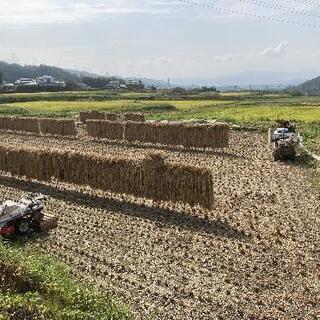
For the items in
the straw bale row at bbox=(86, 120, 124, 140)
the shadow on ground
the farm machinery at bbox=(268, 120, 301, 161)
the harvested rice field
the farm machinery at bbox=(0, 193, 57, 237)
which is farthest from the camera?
the straw bale row at bbox=(86, 120, 124, 140)

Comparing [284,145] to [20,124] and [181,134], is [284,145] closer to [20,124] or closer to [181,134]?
[181,134]

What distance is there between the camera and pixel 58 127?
45625 mm

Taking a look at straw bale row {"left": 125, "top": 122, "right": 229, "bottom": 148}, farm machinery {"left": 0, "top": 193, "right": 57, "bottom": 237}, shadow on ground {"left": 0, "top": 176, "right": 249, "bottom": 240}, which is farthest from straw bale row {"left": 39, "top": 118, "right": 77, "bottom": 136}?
farm machinery {"left": 0, "top": 193, "right": 57, "bottom": 237}

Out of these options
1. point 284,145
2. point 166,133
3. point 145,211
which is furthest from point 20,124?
point 145,211

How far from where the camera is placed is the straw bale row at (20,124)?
47.7 m

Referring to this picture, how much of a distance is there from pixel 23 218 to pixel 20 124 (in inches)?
1273

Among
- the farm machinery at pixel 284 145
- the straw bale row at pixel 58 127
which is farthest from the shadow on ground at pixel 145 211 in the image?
the straw bale row at pixel 58 127

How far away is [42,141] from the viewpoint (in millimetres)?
42562

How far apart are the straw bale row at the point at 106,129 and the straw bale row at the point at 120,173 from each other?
14.5m

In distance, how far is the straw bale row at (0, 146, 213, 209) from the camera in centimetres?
2047

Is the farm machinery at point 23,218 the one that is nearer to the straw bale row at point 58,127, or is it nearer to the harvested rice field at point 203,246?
the harvested rice field at point 203,246

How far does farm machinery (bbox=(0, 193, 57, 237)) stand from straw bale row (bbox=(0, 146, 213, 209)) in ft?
13.4

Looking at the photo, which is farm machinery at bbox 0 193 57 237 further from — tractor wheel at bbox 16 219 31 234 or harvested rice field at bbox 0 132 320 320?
harvested rice field at bbox 0 132 320 320

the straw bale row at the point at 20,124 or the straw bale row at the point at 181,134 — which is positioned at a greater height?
the straw bale row at the point at 181,134
